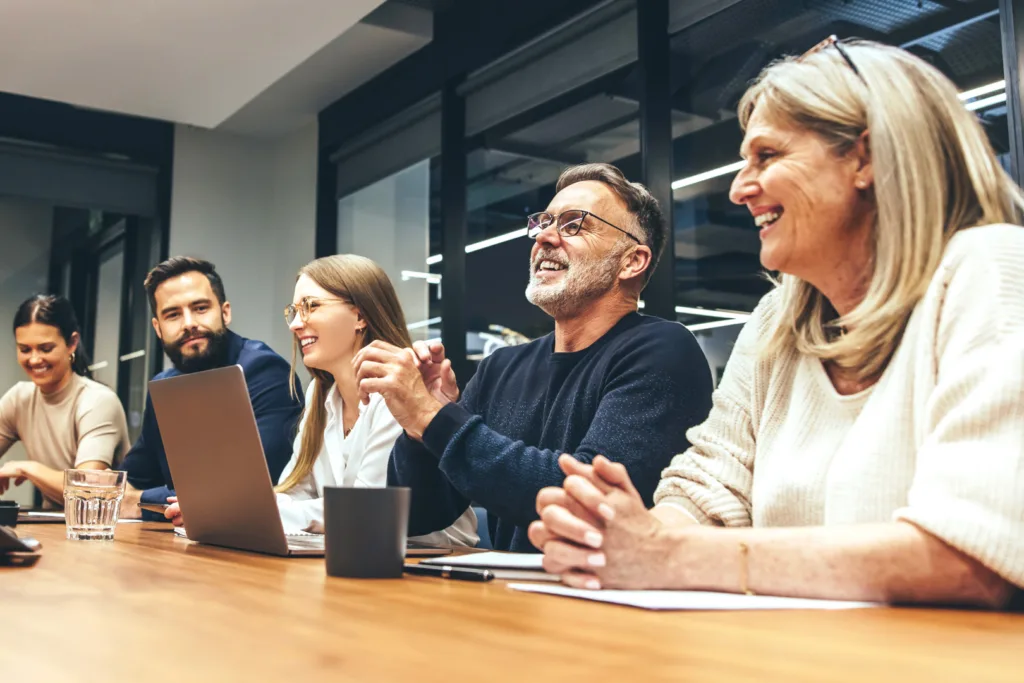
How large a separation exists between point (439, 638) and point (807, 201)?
803 mm

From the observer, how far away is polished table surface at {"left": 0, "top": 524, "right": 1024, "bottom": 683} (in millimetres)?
522

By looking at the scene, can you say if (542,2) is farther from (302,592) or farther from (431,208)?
A: (302,592)

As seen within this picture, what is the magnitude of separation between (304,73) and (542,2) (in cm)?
179

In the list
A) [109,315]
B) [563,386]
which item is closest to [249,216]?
[109,315]

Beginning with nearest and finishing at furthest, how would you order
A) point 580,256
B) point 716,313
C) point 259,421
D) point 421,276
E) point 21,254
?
point 580,256 < point 259,421 < point 716,313 < point 421,276 < point 21,254

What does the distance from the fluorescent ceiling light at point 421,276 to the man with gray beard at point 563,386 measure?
2702 mm

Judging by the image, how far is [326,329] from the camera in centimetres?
250

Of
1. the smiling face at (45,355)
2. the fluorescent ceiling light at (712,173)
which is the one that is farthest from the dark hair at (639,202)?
the smiling face at (45,355)

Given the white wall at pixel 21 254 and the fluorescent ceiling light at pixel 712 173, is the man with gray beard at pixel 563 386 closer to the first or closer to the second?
the fluorescent ceiling light at pixel 712 173

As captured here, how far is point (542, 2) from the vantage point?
398cm

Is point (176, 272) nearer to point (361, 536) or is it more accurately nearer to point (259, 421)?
point (259, 421)

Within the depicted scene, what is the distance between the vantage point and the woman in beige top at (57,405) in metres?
3.62

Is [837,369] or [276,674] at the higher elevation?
[837,369]

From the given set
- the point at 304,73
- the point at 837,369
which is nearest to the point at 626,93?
the point at 304,73
